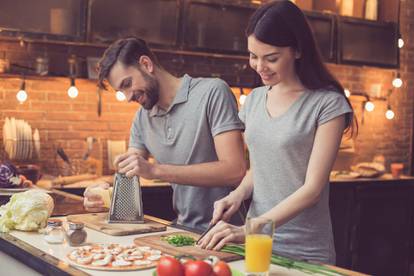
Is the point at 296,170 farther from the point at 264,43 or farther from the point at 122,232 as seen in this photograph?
the point at 122,232

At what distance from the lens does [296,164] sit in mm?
2506


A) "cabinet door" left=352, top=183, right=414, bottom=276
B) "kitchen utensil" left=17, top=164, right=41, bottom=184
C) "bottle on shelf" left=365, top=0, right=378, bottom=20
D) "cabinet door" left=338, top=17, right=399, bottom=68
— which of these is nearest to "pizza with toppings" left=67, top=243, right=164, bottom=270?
"kitchen utensil" left=17, top=164, right=41, bottom=184

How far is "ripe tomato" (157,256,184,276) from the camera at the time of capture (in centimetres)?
178

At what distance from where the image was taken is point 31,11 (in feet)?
16.7

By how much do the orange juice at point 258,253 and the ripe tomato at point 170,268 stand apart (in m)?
0.19

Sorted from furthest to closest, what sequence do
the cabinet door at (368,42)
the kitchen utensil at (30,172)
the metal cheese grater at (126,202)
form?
1. the cabinet door at (368,42)
2. the kitchen utensil at (30,172)
3. the metal cheese grater at (126,202)

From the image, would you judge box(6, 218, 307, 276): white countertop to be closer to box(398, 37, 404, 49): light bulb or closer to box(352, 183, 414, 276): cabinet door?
box(352, 183, 414, 276): cabinet door

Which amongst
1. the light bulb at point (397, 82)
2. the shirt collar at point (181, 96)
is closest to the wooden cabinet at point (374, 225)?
the light bulb at point (397, 82)

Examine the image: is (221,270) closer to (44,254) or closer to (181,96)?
(44,254)

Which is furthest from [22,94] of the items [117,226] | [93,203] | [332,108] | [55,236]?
[332,108]

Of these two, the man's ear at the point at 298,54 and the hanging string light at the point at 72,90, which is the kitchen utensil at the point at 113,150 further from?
the man's ear at the point at 298,54

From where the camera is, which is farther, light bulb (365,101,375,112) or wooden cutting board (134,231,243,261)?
light bulb (365,101,375,112)

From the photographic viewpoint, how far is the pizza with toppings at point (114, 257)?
6.75ft

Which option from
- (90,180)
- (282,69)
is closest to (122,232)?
(282,69)
